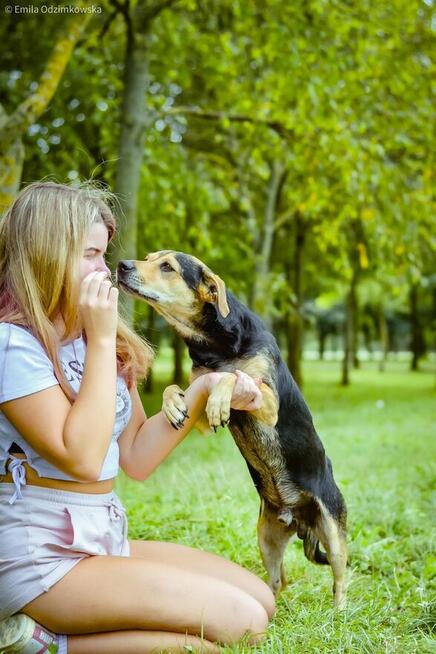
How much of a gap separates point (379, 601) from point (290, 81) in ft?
18.6

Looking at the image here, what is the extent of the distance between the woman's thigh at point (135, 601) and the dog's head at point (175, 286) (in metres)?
1.15

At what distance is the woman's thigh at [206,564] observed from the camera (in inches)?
106

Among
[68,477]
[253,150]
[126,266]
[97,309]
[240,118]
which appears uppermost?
[240,118]

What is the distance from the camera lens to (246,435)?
3.09 meters

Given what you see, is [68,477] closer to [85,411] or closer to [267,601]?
Result: [85,411]

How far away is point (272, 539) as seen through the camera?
3.38 meters

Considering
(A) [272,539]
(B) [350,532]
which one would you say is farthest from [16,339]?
(B) [350,532]

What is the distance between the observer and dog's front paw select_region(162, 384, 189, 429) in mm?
2746

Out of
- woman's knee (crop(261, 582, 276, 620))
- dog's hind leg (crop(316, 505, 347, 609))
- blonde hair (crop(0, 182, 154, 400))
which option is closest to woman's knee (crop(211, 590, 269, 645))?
woman's knee (crop(261, 582, 276, 620))

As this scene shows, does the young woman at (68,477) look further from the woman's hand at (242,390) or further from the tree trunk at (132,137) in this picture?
the tree trunk at (132,137)

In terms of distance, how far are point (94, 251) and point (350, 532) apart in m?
3.05

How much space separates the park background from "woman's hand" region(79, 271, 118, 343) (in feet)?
5.66

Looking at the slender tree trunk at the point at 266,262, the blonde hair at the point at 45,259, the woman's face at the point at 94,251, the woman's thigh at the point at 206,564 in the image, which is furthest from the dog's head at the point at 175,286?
the slender tree trunk at the point at 266,262

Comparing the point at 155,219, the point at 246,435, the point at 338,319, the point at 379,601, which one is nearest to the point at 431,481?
the point at 379,601
